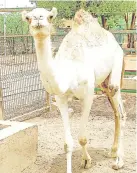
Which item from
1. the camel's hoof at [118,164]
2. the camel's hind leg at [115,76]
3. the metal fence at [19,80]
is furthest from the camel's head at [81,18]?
the metal fence at [19,80]

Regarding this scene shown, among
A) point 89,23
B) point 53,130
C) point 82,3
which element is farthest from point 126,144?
point 82,3

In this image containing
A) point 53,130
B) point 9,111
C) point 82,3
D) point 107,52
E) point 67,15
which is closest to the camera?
point 107,52

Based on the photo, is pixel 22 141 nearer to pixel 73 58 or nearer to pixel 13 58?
pixel 73 58

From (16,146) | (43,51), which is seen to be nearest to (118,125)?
(16,146)

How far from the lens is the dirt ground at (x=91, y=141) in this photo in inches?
162

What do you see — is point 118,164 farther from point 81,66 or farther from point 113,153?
point 81,66

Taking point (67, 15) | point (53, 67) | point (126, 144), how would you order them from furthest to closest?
1. point (67, 15)
2. point (126, 144)
3. point (53, 67)

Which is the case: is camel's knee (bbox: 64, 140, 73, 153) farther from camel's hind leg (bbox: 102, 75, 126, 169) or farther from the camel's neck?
the camel's neck

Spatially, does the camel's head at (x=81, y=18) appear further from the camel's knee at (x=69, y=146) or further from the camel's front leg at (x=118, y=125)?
the camel's knee at (x=69, y=146)

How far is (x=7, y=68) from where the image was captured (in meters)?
6.61

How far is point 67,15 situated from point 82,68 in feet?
41.9

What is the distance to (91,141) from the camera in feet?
16.3

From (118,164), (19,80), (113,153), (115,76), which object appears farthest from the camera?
(19,80)

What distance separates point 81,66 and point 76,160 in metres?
1.02
